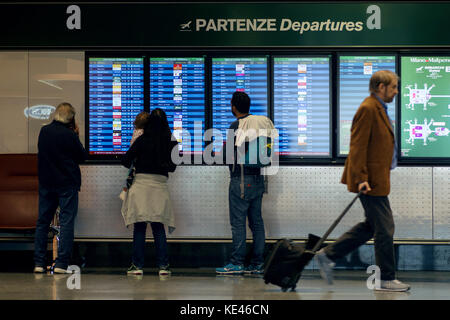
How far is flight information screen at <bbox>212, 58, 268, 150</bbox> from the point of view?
859 cm

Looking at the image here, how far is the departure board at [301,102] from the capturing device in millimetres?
8562

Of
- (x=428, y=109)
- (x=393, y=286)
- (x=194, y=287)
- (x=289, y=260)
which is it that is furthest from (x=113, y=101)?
(x=393, y=286)

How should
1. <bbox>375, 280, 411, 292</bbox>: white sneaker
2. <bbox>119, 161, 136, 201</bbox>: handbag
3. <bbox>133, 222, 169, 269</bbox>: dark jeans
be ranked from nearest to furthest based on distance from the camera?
<bbox>375, 280, 411, 292</bbox>: white sneaker → <bbox>133, 222, 169, 269</bbox>: dark jeans → <bbox>119, 161, 136, 201</bbox>: handbag

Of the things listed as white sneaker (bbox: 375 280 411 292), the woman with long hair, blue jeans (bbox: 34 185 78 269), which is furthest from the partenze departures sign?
white sneaker (bbox: 375 280 411 292)

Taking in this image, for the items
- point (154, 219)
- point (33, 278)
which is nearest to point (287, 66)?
point (154, 219)

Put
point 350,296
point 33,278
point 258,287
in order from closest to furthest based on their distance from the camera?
point 350,296, point 258,287, point 33,278

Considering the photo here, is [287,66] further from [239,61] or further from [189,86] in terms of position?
[189,86]

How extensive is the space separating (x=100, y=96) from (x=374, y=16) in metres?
3.55

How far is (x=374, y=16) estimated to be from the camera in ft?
27.7

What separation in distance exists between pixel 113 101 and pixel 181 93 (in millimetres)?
863

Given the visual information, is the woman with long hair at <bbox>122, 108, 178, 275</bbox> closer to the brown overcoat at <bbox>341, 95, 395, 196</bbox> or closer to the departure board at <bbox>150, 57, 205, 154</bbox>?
the departure board at <bbox>150, 57, 205, 154</bbox>

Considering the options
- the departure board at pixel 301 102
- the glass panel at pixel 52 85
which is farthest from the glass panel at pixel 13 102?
the departure board at pixel 301 102

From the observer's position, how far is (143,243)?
7828mm

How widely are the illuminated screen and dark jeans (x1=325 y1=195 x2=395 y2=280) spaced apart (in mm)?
2314
